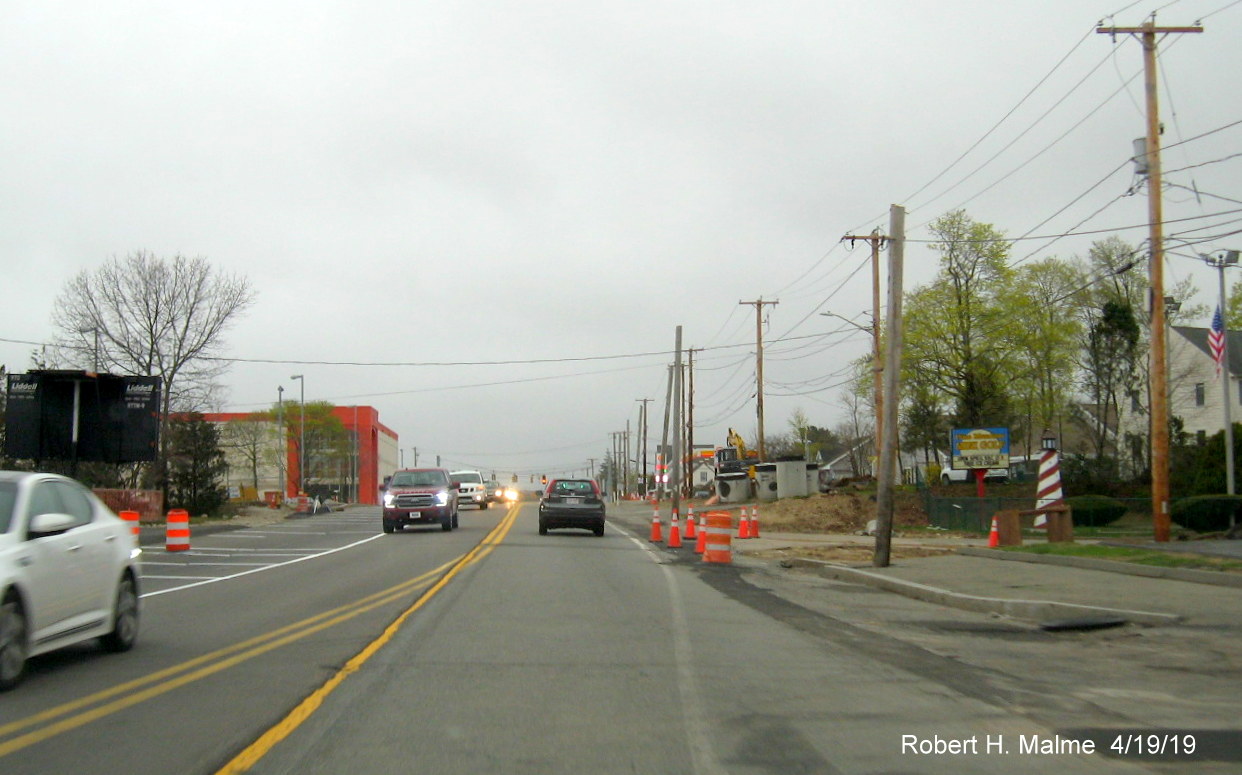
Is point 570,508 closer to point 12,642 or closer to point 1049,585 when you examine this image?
point 1049,585

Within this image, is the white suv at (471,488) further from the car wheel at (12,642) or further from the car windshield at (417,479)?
the car wheel at (12,642)

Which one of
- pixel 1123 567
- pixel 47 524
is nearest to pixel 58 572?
pixel 47 524

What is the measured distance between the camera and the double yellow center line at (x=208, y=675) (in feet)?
21.5

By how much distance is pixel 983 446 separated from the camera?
4247cm

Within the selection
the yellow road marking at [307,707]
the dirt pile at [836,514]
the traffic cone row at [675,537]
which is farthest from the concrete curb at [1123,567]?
the dirt pile at [836,514]

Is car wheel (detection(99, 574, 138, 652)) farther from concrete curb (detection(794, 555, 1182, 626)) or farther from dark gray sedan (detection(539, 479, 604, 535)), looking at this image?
dark gray sedan (detection(539, 479, 604, 535))

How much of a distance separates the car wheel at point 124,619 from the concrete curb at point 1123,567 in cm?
1343

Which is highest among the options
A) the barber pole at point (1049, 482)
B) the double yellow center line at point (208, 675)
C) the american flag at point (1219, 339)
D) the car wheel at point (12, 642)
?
the american flag at point (1219, 339)

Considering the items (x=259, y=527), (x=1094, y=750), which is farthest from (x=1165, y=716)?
(x=259, y=527)

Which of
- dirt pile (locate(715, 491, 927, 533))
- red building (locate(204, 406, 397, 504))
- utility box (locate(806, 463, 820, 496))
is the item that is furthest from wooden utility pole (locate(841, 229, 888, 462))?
red building (locate(204, 406, 397, 504))

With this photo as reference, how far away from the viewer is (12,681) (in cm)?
789

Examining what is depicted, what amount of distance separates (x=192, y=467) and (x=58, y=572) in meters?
36.4

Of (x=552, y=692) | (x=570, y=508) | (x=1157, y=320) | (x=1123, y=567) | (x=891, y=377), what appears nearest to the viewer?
(x=552, y=692)

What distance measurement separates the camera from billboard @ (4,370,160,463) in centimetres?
2839
